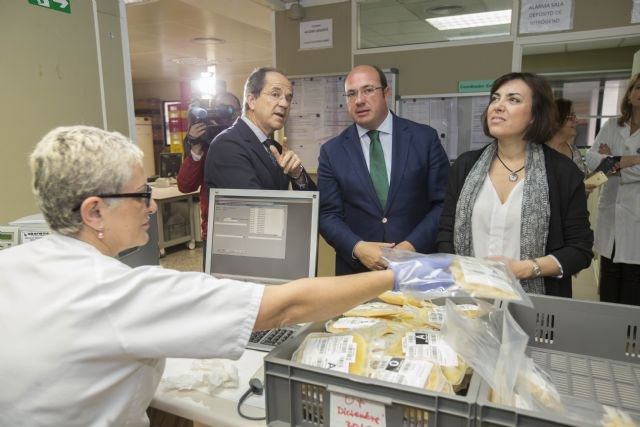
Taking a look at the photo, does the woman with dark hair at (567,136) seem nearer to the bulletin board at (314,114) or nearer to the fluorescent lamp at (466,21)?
the bulletin board at (314,114)

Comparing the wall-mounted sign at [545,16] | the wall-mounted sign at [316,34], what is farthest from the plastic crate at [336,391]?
the wall-mounted sign at [316,34]

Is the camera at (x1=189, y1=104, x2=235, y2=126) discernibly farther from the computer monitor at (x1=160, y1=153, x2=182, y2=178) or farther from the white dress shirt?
the computer monitor at (x1=160, y1=153, x2=182, y2=178)

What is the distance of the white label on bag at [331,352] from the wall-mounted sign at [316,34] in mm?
2491

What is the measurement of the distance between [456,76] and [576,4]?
711 millimetres

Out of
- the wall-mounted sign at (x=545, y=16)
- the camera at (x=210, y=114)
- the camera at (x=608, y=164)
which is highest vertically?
the wall-mounted sign at (x=545, y=16)

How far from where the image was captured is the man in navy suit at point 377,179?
1862 millimetres

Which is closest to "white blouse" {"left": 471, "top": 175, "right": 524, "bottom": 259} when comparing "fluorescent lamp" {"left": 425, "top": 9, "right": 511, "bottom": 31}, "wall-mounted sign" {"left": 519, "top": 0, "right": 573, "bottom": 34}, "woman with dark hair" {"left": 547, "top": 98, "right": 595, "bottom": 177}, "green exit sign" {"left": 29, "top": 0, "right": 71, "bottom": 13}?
"wall-mounted sign" {"left": 519, "top": 0, "right": 573, "bottom": 34}

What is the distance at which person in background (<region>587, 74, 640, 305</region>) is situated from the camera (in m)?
2.48

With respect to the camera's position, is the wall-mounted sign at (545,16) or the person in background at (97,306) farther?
the wall-mounted sign at (545,16)

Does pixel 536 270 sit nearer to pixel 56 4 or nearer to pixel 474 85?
pixel 474 85

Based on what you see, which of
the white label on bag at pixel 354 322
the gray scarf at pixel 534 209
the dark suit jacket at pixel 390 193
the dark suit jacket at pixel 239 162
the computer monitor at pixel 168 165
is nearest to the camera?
the white label on bag at pixel 354 322

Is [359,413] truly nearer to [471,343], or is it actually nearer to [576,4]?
[471,343]

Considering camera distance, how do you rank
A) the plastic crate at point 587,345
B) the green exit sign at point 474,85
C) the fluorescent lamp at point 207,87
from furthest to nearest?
the green exit sign at point 474,85 < the fluorescent lamp at point 207,87 < the plastic crate at point 587,345

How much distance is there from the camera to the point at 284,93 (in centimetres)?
175
